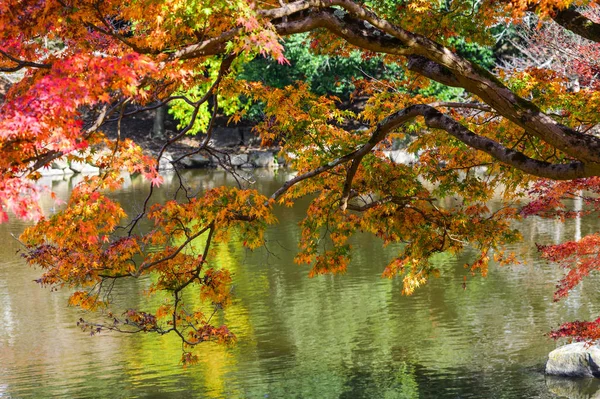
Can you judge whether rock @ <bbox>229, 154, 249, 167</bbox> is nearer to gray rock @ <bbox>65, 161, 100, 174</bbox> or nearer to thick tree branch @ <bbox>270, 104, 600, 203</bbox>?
gray rock @ <bbox>65, 161, 100, 174</bbox>

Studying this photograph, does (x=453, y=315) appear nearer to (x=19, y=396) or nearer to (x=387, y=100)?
(x=387, y=100)

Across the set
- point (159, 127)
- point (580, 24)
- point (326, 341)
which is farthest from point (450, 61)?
point (159, 127)

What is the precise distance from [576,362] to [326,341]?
3122 millimetres

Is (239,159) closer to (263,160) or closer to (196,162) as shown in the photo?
(263,160)

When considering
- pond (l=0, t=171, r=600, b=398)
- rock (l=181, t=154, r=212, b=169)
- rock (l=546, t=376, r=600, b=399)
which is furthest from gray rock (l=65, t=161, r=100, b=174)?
rock (l=546, t=376, r=600, b=399)

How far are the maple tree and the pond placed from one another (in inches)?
48.2

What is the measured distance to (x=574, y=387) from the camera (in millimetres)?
8453

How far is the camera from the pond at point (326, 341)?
8.85 meters

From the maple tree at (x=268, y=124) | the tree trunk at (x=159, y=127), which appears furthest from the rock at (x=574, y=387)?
the tree trunk at (x=159, y=127)

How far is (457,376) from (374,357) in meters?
1.17

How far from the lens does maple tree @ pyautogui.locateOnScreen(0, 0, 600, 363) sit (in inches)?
186

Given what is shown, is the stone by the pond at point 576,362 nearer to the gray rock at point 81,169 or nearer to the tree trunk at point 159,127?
the gray rock at point 81,169

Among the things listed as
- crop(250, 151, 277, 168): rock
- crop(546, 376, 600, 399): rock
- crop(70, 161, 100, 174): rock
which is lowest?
crop(546, 376, 600, 399): rock

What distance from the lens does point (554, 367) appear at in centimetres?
870
